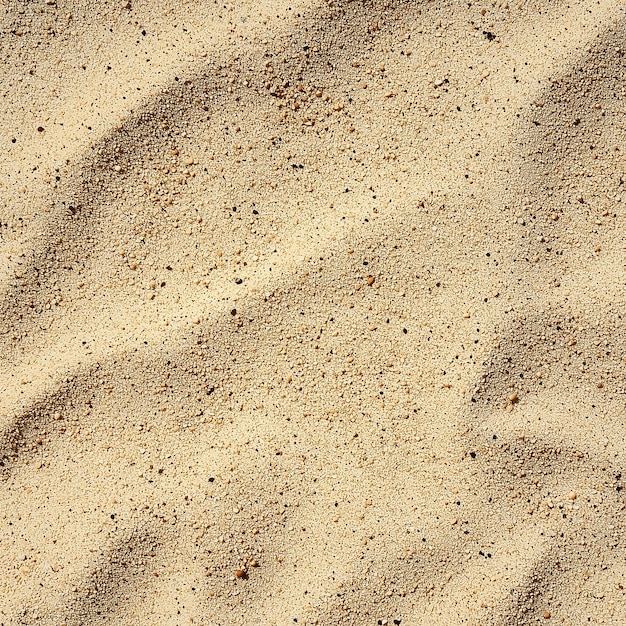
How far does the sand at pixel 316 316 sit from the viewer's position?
3.61 feet

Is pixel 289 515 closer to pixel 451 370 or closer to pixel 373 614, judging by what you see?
pixel 373 614

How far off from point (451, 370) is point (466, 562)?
38 cm

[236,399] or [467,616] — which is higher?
[236,399]

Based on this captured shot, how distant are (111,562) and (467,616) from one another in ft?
2.36

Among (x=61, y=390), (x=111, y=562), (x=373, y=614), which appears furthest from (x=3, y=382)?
(x=373, y=614)

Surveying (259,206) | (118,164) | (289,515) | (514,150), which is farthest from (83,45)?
(289,515)

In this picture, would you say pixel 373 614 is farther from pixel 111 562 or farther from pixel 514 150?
pixel 514 150

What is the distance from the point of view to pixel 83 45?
113cm

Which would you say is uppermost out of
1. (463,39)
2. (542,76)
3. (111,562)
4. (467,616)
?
(463,39)

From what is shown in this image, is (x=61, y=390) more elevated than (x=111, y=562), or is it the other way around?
(x=61, y=390)

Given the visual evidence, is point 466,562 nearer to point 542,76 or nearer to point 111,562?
point 111,562

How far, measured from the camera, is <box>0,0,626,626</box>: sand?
3.61 ft

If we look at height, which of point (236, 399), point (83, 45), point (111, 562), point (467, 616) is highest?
point (83, 45)

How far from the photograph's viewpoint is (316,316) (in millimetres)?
1104
